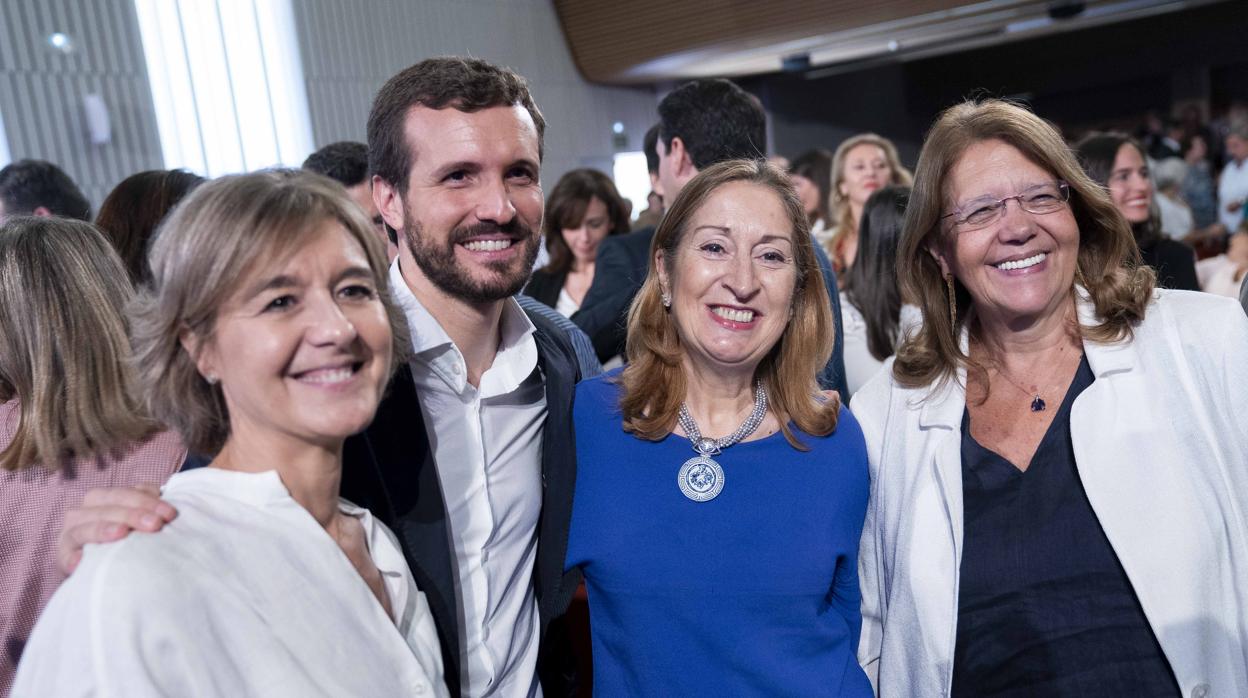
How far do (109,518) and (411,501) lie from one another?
61cm

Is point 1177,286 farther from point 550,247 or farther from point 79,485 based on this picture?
point 79,485

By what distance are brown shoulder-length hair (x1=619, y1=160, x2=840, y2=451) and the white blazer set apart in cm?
24

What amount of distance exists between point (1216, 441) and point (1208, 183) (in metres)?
8.41

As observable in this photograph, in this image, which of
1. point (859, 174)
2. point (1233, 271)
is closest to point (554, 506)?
point (1233, 271)

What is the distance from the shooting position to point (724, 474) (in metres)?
1.99

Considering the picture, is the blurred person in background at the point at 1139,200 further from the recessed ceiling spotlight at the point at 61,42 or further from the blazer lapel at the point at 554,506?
the recessed ceiling spotlight at the point at 61,42

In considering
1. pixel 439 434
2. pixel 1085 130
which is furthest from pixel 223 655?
pixel 1085 130

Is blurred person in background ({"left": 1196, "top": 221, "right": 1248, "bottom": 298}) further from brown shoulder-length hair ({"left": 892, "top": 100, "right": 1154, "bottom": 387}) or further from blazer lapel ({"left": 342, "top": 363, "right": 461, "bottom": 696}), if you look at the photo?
blazer lapel ({"left": 342, "top": 363, "right": 461, "bottom": 696})

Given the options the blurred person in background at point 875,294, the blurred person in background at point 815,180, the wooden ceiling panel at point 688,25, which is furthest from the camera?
the wooden ceiling panel at point 688,25

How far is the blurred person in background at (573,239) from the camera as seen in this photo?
5055 millimetres

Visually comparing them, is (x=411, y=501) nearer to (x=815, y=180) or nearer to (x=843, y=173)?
(x=843, y=173)

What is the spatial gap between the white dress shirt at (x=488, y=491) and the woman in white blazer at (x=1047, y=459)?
0.76 m

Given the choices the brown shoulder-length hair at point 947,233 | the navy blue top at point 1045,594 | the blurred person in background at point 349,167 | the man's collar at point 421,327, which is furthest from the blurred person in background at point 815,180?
the man's collar at point 421,327

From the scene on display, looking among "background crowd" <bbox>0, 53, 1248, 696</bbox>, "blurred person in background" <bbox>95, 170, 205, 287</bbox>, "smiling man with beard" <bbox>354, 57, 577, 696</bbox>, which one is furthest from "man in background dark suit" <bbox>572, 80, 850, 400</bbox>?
"blurred person in background" <bbox>95, 170, 205, 287</bbox>
